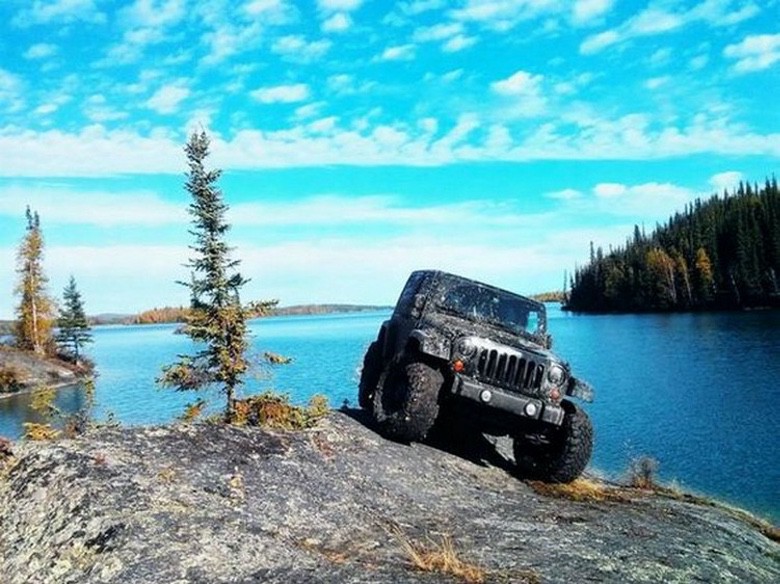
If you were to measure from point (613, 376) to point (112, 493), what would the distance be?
40.6 m

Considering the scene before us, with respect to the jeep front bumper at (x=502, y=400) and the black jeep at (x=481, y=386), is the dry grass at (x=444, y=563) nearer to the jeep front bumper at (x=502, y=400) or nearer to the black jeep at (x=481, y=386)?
the jeep front bumper at (x=502, y=400)

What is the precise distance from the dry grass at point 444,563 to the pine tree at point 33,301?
64.4 metres

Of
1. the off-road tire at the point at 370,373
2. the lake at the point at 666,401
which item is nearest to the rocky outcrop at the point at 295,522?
the off-road tire at the point at 370,373

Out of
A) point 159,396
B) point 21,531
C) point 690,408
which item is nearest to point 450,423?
point 21,531

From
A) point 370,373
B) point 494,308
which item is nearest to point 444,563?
point 494,308

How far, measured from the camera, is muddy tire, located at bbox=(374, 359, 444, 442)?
1000 cm

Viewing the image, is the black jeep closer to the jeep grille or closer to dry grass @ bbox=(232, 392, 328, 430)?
the jeep grille

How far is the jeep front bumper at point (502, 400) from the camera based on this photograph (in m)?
9.86

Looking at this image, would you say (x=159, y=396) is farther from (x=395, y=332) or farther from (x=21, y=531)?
(x=21, y=531)

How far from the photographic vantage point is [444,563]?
5789 mm

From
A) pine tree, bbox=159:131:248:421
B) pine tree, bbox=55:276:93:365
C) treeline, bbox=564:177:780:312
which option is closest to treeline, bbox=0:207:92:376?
pine tree, bbox=55:276:93:365

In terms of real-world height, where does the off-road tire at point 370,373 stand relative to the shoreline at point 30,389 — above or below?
above

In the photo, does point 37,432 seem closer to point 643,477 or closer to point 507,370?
point 507,370

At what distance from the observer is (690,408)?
31406 mm
